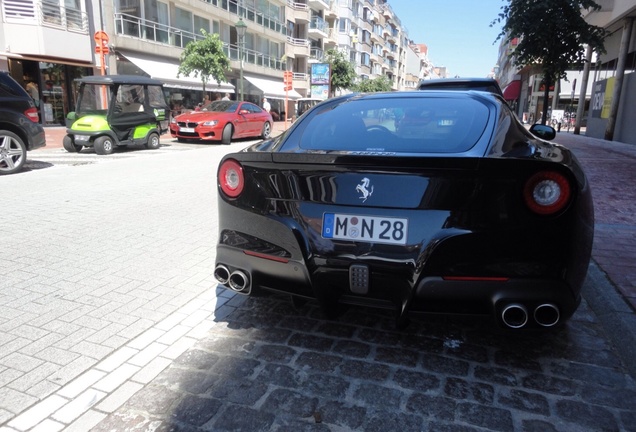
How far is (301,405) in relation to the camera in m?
2.37

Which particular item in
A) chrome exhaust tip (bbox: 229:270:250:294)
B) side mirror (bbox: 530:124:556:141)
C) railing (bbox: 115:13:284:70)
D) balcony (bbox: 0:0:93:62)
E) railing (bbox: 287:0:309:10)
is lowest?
chrome exhaust tip (bbox: 229:270:250:294)

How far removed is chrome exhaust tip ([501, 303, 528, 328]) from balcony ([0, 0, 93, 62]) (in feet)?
74.8

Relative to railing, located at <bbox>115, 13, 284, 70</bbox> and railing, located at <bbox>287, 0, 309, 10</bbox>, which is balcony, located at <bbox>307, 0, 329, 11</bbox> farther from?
railing, located at <bbox>115, 13, 284, 70</bbox>

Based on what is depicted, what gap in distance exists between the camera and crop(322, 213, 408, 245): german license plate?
2.44 m

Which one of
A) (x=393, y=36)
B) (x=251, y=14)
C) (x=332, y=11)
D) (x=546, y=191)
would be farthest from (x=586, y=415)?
(x=393, y=36)

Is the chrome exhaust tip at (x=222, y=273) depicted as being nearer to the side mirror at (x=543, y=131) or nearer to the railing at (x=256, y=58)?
the side mirror at (x=543, y=131)

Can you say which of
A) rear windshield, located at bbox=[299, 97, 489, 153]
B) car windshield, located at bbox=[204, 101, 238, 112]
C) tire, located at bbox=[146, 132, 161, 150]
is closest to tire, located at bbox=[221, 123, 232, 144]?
car windshield, located at bbox=[204, 101, 238, 112]

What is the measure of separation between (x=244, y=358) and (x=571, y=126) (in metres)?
39.7

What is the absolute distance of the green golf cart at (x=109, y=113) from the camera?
12.9 m

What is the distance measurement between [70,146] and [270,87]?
1151 inches

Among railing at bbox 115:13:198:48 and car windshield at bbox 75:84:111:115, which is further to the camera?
railing at bbox 115:13:198:48

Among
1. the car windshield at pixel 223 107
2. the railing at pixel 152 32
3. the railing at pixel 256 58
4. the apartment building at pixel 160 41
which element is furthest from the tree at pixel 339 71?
the car windshield at pixel 223 107

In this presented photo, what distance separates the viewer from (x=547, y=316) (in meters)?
2.44

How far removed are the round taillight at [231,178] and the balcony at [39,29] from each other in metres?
21.3
